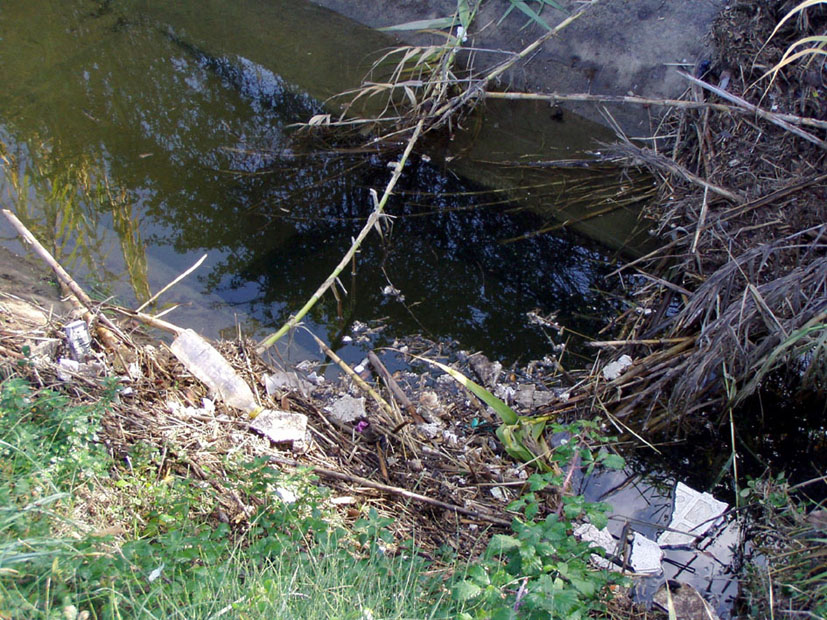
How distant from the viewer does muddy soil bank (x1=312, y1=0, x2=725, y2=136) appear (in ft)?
14.9

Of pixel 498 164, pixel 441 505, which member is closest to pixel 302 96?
pixel 498 164

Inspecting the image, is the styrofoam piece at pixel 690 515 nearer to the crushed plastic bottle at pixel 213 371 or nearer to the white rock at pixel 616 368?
the white rock at pixel 616 368

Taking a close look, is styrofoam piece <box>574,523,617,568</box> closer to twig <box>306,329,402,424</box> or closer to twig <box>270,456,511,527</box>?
twig <box>270,456,511,527</box>

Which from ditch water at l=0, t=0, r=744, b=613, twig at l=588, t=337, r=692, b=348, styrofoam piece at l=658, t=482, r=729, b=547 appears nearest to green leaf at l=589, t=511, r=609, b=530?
styrofoam piece at l=658, t=482, r=729, b=547

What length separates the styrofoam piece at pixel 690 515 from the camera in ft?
7.55

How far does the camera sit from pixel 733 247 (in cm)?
313

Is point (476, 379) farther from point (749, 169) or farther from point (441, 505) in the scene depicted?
point (749, 169)

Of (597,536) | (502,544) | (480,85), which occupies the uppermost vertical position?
(480,85)

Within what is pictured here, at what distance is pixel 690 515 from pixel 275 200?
2942mm

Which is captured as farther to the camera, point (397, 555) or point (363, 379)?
point (363, 379)

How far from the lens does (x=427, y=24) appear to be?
4.23m

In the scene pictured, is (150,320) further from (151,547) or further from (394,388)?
(151,547)

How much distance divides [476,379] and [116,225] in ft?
7.91

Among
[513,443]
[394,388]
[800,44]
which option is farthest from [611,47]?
[513,443]
